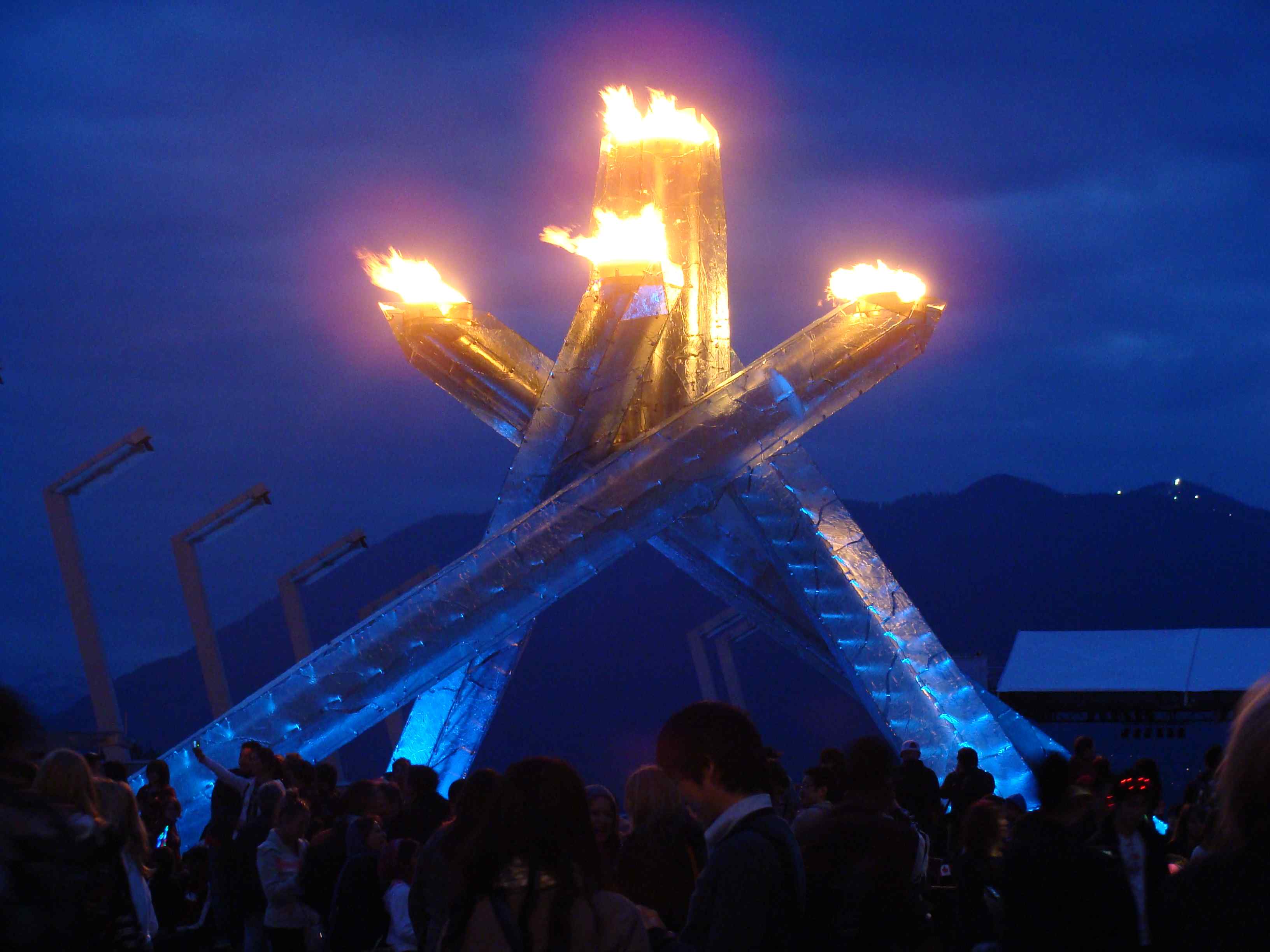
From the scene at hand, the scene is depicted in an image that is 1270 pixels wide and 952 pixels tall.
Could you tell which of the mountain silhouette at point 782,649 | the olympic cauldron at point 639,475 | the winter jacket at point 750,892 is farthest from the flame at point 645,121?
the mountain silhouette at point 782,649

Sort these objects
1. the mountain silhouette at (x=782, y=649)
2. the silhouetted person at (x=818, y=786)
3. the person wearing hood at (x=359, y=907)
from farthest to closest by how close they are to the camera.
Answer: the mountain silhouette at (x=782, y=649)
the silhouetted person at (x=818, y=786)
the person wearing hood at (x=359, y=907)

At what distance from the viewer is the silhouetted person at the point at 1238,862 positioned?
9.30 ft

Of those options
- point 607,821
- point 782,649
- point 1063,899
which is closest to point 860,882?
point 1063,899

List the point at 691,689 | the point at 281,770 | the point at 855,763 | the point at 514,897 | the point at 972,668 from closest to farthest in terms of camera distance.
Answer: the point at 514,897
the point at 855,763
the point at 281,770
the point at 972,668
the point at 691,689

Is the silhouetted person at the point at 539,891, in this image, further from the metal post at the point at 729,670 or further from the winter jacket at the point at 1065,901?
the metal post at the point at 729,670

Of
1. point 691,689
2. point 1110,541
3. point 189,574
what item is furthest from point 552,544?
point 1110,541

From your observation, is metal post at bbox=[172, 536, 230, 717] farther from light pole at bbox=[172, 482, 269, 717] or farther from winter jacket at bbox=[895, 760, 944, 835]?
winter jacket at bbox=[895, 760, 944, 835]

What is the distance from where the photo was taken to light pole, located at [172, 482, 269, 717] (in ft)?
50.5

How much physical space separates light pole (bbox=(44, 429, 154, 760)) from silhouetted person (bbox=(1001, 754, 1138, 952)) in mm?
10017

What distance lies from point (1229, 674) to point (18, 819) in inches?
662

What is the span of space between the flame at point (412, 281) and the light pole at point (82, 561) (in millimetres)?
3058

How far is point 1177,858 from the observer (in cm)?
836

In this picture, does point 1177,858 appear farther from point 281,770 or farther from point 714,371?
point 714,371

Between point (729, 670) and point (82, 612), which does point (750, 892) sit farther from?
point (729, 670)
